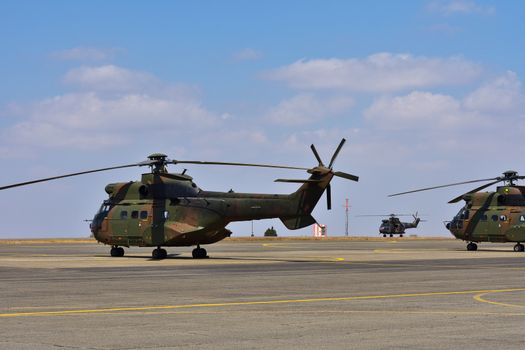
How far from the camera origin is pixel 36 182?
4028cm

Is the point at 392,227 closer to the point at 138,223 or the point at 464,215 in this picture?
the point at 464,215

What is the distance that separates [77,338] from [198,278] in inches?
632

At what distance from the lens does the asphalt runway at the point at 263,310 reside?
14242mm

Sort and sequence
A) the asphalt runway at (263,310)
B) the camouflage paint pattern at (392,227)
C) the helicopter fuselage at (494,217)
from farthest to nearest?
the camouflage paint pattern at (392,227)
the helicopter fuselage at (494,217)
the asphalt runway at (263,310)

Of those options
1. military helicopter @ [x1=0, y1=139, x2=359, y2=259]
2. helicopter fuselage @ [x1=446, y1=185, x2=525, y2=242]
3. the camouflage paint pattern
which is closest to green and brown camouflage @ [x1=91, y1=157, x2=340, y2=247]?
military helicopter @ [x1=0, y1=139, x2=359, y2=259]

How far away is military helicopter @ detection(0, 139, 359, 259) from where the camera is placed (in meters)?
46.4

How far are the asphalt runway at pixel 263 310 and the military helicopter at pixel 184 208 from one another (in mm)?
12788

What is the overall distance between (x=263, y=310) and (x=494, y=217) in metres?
45.5

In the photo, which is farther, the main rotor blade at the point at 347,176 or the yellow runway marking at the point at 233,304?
the main rotor blade at the point at 347,176

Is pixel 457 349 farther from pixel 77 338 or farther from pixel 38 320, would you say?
pixel 38 320

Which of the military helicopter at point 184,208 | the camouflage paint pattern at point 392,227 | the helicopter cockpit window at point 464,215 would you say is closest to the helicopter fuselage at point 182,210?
the military helicopter at point 184,208

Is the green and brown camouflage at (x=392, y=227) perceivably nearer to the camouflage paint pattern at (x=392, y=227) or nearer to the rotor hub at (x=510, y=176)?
the camouflage paint pattern at (x=392, y=227)

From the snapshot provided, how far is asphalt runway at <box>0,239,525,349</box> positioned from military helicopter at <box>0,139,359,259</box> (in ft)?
42.0

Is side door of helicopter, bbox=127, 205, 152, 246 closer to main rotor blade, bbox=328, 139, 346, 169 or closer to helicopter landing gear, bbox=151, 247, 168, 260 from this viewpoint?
helicopter landing gear, bbox=151, 247, 168, 260
